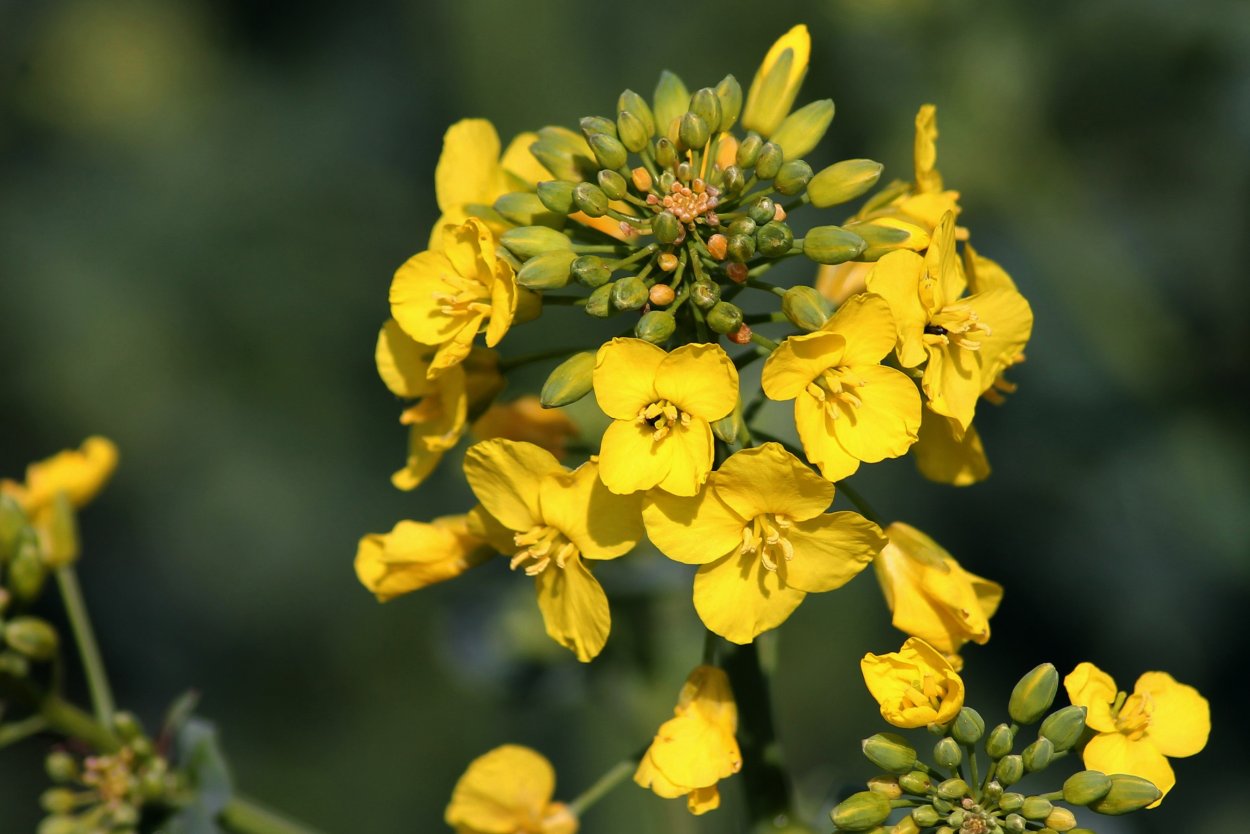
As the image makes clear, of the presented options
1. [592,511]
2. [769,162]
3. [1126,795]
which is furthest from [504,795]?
[769,162]

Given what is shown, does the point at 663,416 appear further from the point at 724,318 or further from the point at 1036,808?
the point at 1036,808

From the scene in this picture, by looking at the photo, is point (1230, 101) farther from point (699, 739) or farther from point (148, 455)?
point (148, 455)

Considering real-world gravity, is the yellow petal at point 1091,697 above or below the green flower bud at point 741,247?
below

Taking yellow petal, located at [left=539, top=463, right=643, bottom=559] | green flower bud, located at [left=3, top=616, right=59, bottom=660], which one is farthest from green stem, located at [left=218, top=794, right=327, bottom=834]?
yellow petal, located at [left=539, top=463, right=643, bottom=559]

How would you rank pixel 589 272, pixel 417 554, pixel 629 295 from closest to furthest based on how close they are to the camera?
pixel 629 295 → pixel 589 272 → pixel 417 554

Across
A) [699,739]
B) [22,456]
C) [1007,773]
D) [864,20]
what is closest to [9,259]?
[22,456]

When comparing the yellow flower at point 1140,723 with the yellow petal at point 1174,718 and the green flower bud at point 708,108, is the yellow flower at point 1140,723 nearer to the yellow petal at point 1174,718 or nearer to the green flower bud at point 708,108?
the yellow petal at point 1174,718

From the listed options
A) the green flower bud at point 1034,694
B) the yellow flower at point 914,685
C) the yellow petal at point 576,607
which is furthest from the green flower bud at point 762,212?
the green flower bud at point 1034,694
